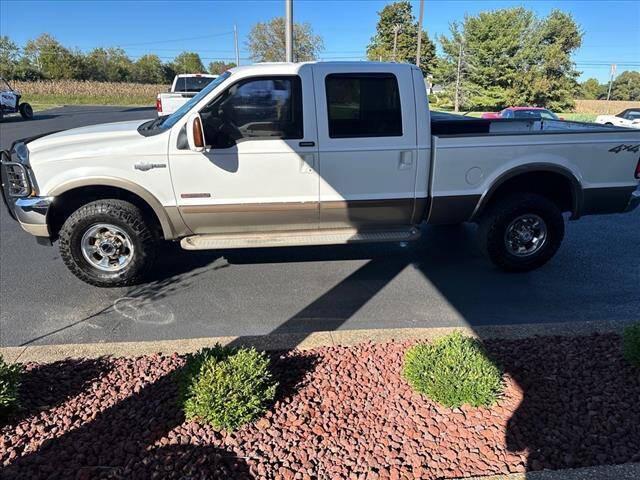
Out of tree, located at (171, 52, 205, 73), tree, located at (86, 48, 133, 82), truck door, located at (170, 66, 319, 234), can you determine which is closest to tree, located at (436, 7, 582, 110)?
truck door, located at (170, 66, 319, 234)

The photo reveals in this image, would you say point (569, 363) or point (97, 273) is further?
point (97, 273)

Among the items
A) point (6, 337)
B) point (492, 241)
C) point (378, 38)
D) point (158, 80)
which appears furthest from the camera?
point (158, 80)

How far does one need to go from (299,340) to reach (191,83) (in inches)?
639

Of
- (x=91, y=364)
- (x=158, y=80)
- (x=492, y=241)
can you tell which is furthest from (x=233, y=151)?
(x=158, y=80)

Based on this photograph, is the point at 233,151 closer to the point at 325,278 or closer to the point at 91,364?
the point at 325,278

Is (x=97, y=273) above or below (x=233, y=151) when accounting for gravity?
below

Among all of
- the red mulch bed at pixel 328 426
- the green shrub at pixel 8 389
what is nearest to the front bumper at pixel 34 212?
the red mulch bed at pixel 328 426

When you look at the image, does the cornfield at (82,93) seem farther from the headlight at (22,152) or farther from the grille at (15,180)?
the grille at (15,180)

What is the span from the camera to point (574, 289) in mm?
4770

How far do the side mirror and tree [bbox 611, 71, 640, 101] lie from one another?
76683 mm

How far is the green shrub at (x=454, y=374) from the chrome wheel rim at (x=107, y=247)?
3.04 metres

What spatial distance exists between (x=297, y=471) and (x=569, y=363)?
201cm

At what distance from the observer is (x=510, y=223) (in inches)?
194

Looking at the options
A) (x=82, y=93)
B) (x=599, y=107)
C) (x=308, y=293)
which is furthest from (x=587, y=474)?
(x=82, y=93)
